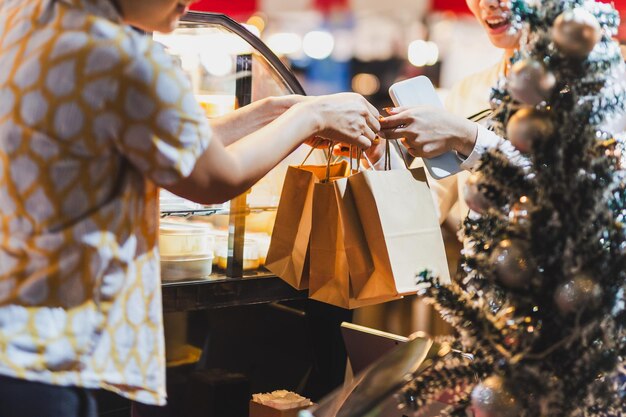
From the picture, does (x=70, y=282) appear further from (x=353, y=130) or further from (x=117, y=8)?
(x=353, y=130)

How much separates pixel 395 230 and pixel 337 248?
17 centimetres

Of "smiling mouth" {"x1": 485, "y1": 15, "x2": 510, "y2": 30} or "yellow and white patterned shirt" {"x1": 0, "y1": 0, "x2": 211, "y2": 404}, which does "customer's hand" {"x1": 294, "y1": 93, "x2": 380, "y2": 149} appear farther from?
"smiling mouth" {"x1": 485, "y1": 15, "x2": 510, "y2": 30}

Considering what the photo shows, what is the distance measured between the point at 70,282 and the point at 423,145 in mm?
1093

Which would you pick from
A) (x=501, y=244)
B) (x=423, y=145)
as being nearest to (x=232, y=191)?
(x=501, y=244)

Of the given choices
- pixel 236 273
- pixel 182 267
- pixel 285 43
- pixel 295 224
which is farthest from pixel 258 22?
pixel 295 224

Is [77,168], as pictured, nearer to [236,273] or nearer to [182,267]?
[182,267]

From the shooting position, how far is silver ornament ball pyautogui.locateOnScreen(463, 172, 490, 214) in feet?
4.67

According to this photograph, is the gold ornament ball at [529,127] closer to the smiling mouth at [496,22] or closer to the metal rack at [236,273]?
the smiling mouth at [496,22]

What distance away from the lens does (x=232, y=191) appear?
4.26 ft

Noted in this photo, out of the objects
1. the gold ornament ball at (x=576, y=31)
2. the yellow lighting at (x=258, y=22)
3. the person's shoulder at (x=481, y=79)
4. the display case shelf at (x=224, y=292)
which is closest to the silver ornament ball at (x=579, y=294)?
the gold ornament ball at (x=576, y=31)

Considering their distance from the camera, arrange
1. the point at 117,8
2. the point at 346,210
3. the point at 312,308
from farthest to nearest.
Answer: the point at 312,308, the point at 346,210, the point at 117,8

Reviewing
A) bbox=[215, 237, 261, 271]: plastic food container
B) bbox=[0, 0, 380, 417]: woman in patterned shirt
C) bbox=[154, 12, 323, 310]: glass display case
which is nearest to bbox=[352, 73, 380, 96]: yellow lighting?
bbox=[154, 12, 323, 310]: glass display case

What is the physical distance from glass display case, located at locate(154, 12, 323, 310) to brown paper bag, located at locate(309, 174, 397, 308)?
57 centimetres

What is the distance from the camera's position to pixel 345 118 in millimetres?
1711
